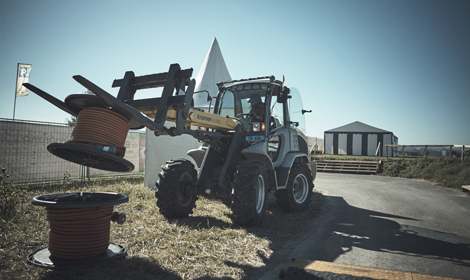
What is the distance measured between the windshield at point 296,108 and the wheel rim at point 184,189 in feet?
9.92

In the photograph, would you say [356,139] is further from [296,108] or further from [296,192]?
[296,192]

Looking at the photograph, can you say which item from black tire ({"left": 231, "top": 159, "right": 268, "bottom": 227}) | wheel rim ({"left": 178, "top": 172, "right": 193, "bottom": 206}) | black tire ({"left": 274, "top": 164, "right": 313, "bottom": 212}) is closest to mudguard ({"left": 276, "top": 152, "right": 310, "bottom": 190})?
black tire ({"left": 274, "top": 164, "right": 313, "bottom": 212})

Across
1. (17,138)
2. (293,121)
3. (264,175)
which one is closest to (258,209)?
(264,175)

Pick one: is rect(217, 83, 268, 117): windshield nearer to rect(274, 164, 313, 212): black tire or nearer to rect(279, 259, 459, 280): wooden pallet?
rect(274, 164, 313, 212): black tire

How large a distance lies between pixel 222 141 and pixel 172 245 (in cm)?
253

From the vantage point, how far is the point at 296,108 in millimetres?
7246

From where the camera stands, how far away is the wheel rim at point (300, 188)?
6.80 m


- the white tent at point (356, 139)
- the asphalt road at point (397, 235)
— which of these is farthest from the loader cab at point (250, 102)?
the white tent at point (356, 139)

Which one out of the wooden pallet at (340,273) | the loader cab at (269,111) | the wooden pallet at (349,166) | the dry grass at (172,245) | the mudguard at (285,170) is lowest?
the dry grass at (172,245)

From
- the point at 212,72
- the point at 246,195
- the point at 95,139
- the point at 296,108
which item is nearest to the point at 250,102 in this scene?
the point at 296,108

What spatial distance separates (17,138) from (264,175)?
8.16m

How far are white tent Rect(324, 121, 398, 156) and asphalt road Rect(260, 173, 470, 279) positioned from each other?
56.6 feet

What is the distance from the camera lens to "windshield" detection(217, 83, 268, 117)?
654 centimetres

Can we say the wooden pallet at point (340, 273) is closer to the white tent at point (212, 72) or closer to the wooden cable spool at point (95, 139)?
the wooden cable spool at point (95, 139)
